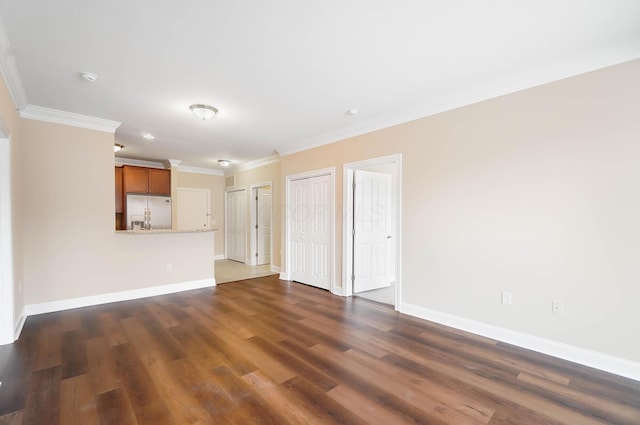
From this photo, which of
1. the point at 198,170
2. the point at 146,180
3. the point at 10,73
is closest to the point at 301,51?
the point at 10,73

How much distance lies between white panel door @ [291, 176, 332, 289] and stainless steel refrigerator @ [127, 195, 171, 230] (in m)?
2.84

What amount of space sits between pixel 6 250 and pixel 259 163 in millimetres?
4641

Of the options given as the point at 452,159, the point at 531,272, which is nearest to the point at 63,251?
the point at 452,159

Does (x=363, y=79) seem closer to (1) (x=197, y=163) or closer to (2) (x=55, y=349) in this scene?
(2) (x=55, y=349)

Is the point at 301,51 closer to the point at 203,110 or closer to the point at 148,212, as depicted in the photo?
the point at 203,110

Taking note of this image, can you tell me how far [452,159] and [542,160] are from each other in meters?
0.84

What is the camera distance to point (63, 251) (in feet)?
12.5

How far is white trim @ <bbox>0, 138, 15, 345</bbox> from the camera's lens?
2.76m

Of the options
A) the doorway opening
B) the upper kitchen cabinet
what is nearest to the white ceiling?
the doorway opening

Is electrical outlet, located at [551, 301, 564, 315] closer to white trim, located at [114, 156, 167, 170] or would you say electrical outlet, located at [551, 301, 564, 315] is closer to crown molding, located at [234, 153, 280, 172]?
crown molding, located at [234, 153, 280, 172]

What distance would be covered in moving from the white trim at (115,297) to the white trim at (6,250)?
98 cm

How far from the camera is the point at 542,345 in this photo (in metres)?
2.65

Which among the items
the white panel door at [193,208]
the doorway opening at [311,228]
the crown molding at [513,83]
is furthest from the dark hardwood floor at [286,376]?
the white panel door at [193,208]

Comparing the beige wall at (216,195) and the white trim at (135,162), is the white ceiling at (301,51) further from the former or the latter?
the beige wall at (216,195)
